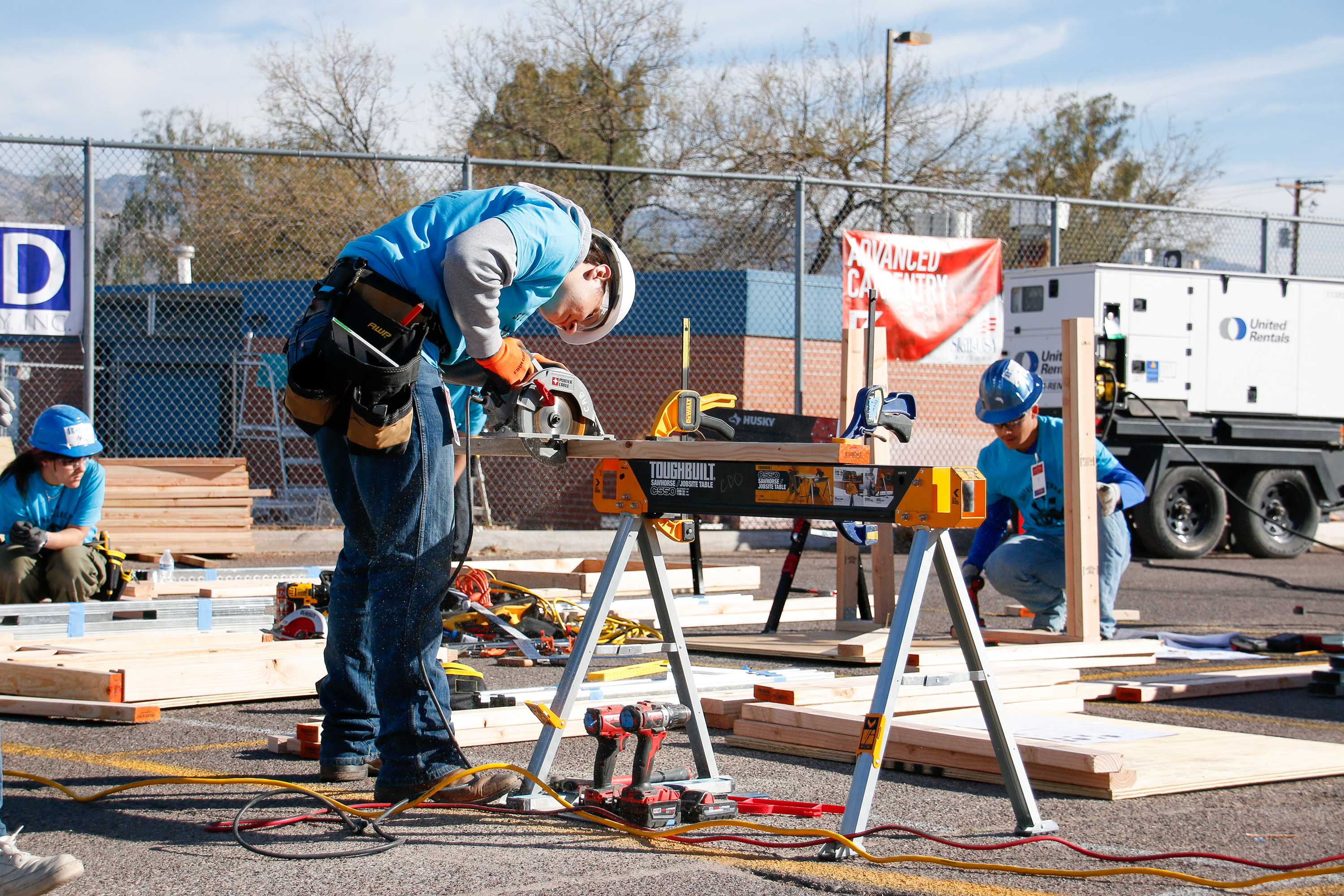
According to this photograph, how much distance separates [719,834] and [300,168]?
969 inches

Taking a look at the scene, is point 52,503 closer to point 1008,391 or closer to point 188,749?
point 188,749

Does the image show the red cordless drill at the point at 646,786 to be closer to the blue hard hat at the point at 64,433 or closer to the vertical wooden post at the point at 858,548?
the vertical wooden post at the point at 858,548

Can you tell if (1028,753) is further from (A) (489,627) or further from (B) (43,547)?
(B) (43,547)

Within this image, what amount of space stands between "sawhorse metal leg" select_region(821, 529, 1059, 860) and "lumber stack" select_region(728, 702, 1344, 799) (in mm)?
321

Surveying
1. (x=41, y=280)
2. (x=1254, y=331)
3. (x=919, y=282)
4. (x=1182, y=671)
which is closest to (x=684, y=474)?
(x=1182, y=671)

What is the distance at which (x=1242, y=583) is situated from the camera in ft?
41.7

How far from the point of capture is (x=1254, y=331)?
1573 cm

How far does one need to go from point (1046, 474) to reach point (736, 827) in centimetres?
458

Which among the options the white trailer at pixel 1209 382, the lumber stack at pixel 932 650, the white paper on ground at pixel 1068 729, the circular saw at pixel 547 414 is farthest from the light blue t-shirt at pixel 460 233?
the white trailer at pixel 1209 382

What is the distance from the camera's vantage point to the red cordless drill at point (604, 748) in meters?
3.99

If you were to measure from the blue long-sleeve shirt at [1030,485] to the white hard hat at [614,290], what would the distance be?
3980mm

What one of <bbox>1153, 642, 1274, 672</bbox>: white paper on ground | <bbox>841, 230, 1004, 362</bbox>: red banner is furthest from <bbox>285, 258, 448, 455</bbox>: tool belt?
<bbox>841, 230, 1004, 362</bbox>: red banner

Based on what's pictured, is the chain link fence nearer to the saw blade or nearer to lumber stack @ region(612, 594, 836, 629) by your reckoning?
lumber stack @ region(612, 594, 836, 629)

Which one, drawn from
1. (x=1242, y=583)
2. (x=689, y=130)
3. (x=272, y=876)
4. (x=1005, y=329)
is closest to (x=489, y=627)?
(x=272, y=876)
